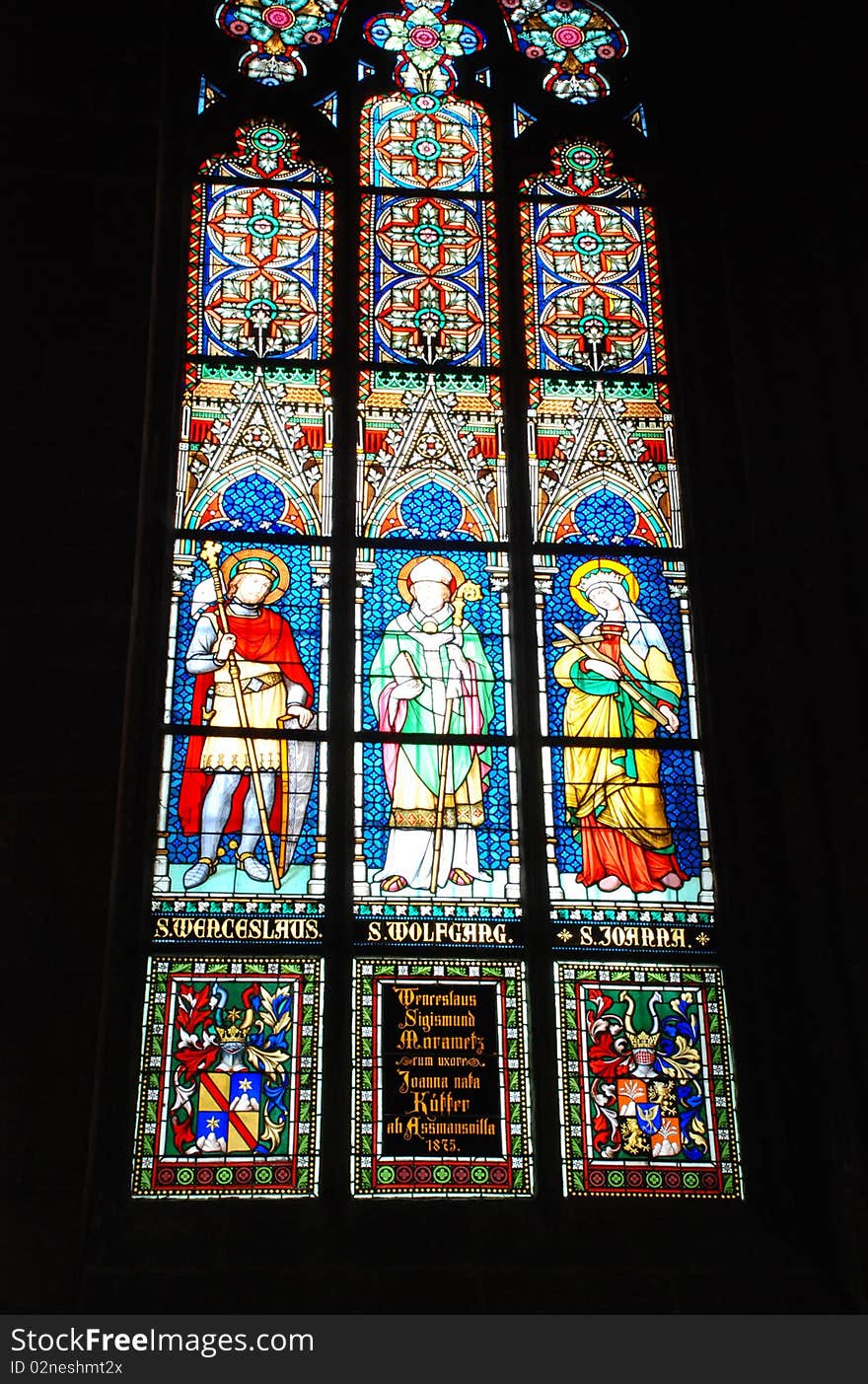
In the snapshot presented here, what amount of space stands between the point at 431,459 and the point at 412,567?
54cm

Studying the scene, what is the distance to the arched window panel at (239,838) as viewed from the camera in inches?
246

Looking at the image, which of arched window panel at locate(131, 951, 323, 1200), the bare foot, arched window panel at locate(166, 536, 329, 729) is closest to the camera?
arched window panel at locate(131, 951, 323, 1200)

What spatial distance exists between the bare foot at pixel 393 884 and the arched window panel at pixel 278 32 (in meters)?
4.03

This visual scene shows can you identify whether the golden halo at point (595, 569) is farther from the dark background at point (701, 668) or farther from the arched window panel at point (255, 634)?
the arched window panel at point (255, 634)

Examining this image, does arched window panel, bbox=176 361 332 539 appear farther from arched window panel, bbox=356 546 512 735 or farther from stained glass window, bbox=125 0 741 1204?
arched window panel, bbox=356 546 512 735

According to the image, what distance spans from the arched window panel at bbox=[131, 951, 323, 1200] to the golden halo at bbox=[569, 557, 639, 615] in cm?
186

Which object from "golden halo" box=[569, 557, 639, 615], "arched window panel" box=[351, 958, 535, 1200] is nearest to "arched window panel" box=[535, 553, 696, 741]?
"golden halo" box=[569, 557, 639, 615]

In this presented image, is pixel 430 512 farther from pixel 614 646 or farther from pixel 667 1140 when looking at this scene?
pixel 667 1140

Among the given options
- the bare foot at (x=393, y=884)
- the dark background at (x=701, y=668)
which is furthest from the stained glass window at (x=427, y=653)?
the dark background at (x=701, y=668)

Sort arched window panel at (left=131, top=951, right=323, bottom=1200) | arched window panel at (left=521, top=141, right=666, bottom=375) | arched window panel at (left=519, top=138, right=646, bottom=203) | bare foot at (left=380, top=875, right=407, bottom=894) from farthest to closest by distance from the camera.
→ arched window panel at (left=519, top=138, right=646, bottom=203) < arched window panel at (left=521, top=141, right=666, bottom=375) < bare foot at (left=380, top=875, right=407, bottom=894) < arched window panel at (left=131, top=951, right=323, bottom=1200)

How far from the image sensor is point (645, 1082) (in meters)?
6.11

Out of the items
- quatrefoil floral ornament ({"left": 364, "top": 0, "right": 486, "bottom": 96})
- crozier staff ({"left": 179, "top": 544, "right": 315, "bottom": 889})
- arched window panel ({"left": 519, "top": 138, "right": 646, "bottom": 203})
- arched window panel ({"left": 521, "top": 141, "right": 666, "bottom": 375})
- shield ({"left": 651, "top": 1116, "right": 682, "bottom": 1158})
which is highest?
quatrefoil floral ornament ({"left": 364, "top": 0, "right": 486, "bottom": 96})

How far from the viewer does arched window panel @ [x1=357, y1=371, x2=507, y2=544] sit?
7.14 meters
